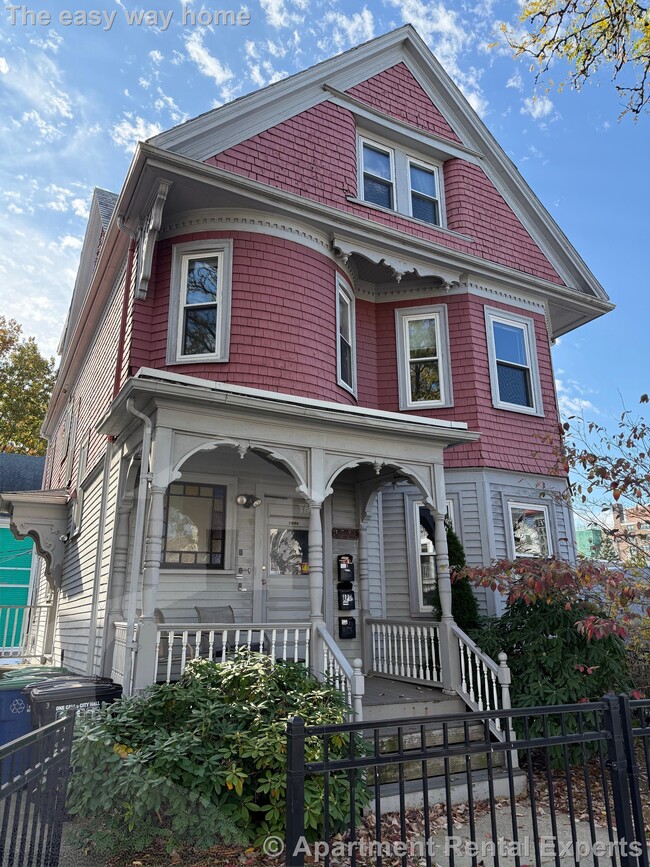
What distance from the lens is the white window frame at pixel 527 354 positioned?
1070 cm

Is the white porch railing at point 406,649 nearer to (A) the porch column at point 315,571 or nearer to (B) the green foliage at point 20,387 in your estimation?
(A) the porch column at point 315,571

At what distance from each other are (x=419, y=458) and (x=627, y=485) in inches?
97.5

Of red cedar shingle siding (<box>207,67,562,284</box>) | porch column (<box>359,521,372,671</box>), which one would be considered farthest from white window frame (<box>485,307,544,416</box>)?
porch column (<box>359,521,372,671</box>)

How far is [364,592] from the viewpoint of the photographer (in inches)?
367

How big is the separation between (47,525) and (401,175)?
10077 mm

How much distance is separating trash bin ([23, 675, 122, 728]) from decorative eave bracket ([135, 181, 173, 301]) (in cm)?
508

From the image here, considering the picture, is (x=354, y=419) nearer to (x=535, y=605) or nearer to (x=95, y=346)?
(x=535, y=605)

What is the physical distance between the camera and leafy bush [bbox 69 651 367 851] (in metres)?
4.33

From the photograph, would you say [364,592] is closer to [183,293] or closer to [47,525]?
[183,293]

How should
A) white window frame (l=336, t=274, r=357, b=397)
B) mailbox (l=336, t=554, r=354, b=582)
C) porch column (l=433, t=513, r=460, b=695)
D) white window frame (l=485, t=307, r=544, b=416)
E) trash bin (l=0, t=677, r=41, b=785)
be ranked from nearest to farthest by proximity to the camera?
1. trash bin (l=0, t=677, r=41, b=785)
2. porch column (l=433, t=513, r=460, b=695)
3. mailbox (l=336, t=554, r=354, b=582)
4. white window frame (l=336, t=274, r=357, b=397)
5. white window frame (l=485, t=307, r=544, b=416)

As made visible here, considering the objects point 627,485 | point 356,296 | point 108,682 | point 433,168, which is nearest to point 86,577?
point 108,682

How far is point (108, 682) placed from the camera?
6426mm

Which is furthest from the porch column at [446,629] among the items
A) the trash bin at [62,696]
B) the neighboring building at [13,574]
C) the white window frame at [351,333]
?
the neighboring building at [13,574]

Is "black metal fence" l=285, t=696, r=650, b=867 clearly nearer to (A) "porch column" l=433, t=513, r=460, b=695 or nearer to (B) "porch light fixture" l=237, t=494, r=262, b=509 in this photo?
(A) "porch column" l=433, t=513, r=460, b=695
